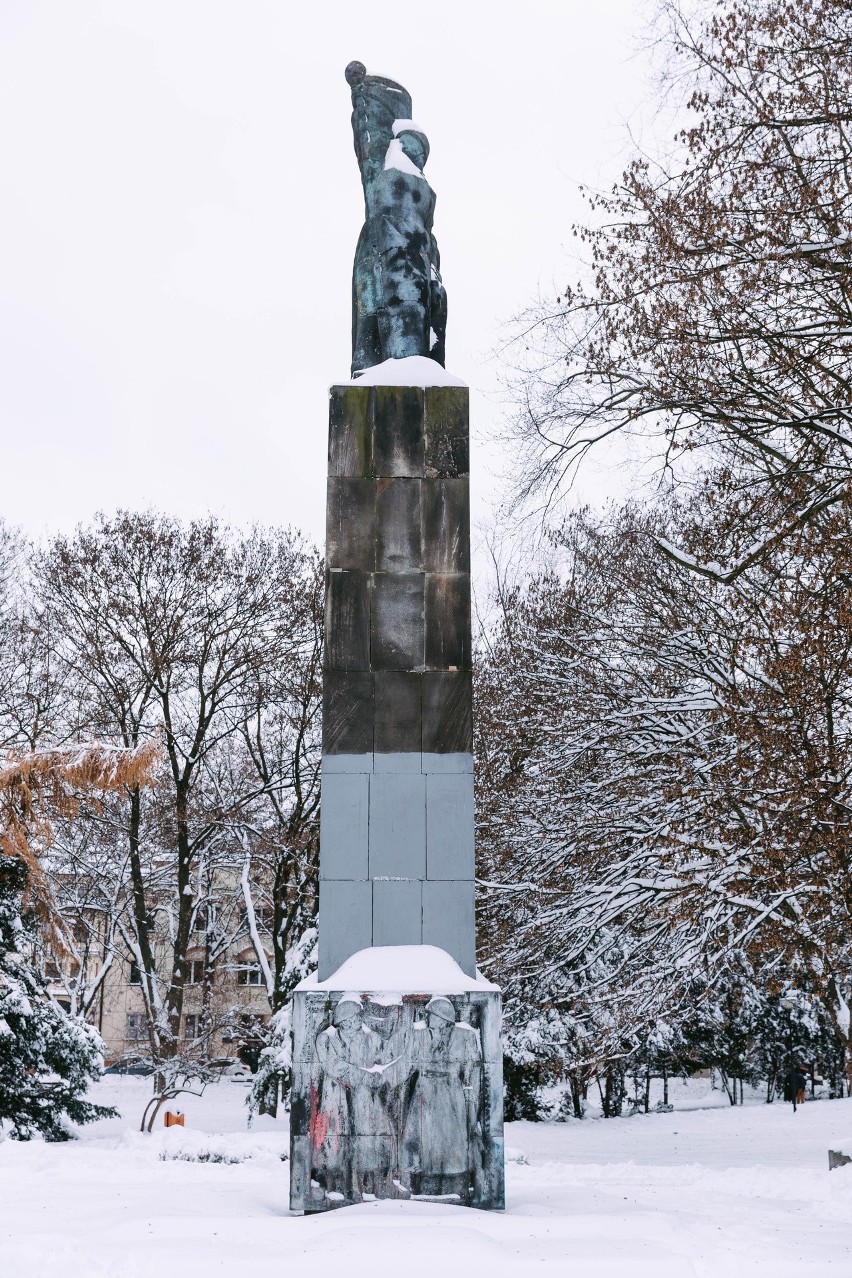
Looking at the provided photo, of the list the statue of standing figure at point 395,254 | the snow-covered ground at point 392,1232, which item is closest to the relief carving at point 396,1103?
the snow-covered ground at point 392,1232

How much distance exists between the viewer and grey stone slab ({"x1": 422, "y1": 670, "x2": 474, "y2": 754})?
710cm

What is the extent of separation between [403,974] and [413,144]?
560cm

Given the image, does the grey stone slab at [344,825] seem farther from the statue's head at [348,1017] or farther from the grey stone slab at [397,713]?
the statue's head at [348,1017]

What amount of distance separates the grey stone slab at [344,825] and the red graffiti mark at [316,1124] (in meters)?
1.23

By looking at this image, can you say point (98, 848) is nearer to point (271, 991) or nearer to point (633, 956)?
point (271, 991)

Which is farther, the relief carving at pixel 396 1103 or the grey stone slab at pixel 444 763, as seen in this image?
the grey stone slab at pixel 444 763

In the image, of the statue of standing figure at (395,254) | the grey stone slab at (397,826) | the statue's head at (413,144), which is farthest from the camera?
the statue's head at (413,144)

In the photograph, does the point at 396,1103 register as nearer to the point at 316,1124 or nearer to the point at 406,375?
the point at 316,1124

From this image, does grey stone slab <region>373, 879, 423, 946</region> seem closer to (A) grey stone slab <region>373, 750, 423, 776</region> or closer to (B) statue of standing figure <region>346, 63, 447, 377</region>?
(A) grey stone slab <region>373, 750, 423, 776</region>

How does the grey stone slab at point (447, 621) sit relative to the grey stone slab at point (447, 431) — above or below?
below

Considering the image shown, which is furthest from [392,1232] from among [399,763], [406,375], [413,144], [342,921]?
[413,144]

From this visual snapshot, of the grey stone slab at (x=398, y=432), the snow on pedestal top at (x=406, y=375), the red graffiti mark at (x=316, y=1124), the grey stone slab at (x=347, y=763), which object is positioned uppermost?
the snow on pedestal top at (x=406, y=375)

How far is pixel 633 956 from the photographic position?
14.4 m

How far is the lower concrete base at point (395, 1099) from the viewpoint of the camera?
6.30 m
